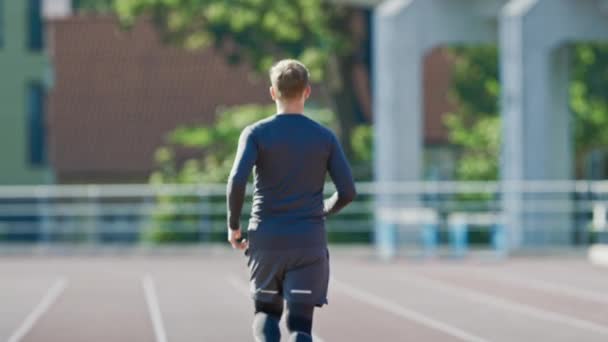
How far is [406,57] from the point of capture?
31.0 metres

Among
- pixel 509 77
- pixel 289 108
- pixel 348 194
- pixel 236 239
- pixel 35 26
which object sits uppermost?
pixel 35 26

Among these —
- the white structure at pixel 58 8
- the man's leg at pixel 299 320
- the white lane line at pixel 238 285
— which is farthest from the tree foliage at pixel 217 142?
the man's leg at pixel 299 320

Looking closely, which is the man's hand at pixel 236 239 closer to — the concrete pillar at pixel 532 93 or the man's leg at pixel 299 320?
the man's leg at pixel 299 320

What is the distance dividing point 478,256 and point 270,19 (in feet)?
40.1

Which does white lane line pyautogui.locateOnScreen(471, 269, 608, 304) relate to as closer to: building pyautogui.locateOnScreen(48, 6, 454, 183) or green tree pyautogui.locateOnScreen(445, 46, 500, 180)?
green tree pyautogui.locateOnScreen(445, 46, 500, 180)

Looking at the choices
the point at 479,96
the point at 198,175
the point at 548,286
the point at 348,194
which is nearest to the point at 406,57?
the point at 198,175

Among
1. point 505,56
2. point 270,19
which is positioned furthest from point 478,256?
point 270,19

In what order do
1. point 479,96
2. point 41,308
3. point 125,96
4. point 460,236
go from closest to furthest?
1. point 41,308
2. point 460,236
3. point 479,96
4. point 125,96

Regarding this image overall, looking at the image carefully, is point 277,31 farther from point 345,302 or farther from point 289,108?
point 289,108

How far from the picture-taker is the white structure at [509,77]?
2962 centimetres

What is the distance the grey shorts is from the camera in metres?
8.52

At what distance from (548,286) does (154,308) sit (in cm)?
536

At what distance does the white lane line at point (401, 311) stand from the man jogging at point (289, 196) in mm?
4770

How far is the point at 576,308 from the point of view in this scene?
16.7 metres
